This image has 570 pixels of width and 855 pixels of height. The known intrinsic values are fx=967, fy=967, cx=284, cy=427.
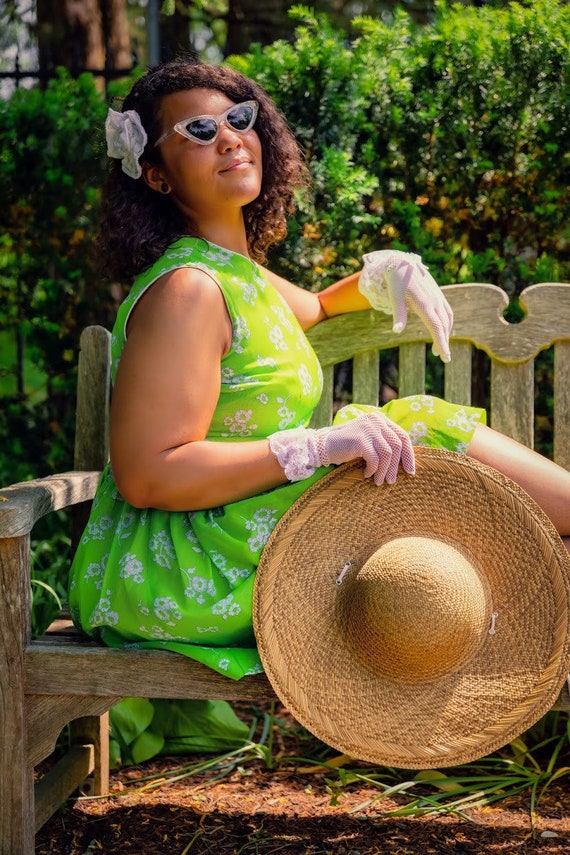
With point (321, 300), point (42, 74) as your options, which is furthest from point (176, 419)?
point (42, 74)

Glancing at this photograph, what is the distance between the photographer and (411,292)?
232 centimetres

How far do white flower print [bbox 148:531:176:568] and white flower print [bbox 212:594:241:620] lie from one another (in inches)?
5.8

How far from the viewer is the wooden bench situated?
200 cm

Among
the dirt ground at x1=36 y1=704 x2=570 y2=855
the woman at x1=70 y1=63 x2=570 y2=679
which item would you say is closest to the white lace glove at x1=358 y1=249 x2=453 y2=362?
the woman at x1=70 y1=63 x2=570 y2=679

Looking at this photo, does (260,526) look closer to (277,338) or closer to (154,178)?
(277,338)

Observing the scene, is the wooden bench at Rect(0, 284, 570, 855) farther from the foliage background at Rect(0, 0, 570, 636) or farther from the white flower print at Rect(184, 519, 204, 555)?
the foliage background at Rect(0, 0, 570, 636)

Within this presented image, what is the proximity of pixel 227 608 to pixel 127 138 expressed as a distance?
109cm

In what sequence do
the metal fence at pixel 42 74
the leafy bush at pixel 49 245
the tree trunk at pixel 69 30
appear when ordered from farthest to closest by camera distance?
the tree trunk at pixel 69 30 < the metal fence at pixel 42 74 < the leafy bush at pixel 49 245

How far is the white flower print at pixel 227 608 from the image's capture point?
1.94 metres

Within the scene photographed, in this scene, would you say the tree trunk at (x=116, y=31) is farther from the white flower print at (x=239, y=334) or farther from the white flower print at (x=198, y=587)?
the white flower print at (x=198, y=587)

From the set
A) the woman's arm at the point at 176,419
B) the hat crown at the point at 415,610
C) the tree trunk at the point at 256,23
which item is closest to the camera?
the hat crown at the point at 415,610

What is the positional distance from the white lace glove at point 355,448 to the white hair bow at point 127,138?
2.46 ft

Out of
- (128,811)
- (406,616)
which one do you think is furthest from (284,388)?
(128,811)

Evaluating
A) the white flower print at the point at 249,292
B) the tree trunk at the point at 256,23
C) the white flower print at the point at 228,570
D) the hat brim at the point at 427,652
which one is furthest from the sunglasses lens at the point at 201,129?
the tree trunk at the point at 256,23
